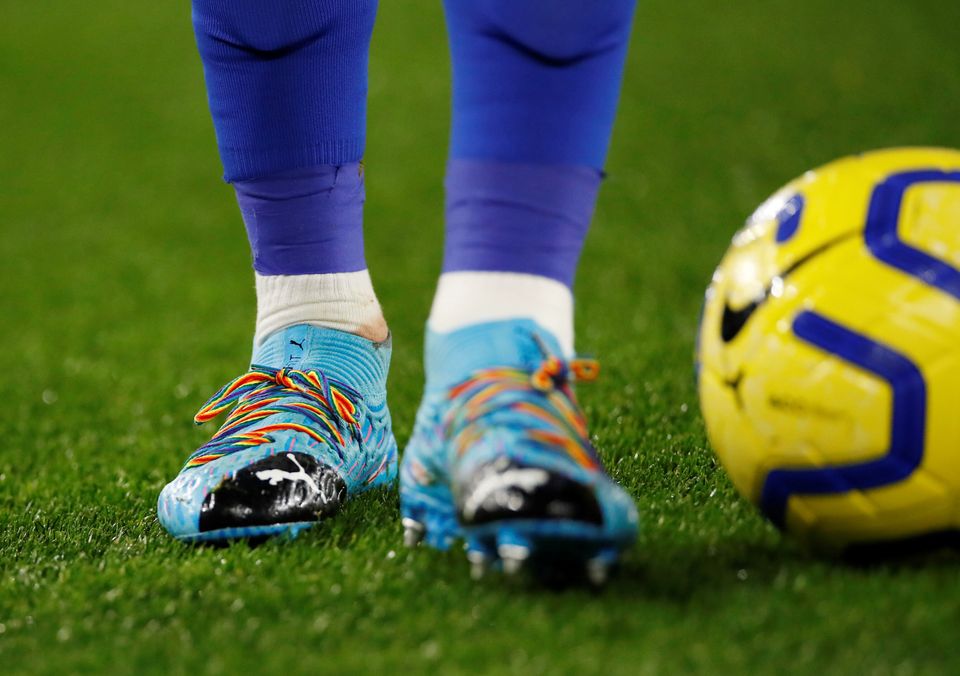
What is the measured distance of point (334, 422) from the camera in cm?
163

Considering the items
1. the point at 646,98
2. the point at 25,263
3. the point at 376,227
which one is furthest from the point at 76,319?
the point at 646,98

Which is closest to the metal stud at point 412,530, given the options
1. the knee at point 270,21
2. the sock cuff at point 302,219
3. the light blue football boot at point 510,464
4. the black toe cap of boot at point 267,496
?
the light blue football boot at point 510,464

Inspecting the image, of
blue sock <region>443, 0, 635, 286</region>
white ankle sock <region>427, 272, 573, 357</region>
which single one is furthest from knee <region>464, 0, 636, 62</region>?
white ankle sock <region>427, 272, 573, 357</region>

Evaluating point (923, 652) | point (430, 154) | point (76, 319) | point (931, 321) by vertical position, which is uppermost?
point (931, 321)

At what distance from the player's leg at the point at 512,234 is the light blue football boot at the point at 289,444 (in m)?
0.21

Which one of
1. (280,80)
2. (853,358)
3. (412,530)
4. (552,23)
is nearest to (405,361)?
(280,80)

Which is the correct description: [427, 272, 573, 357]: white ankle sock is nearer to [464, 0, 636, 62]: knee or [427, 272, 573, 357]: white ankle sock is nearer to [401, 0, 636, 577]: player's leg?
[401, 0, 636, 577]: player's leg

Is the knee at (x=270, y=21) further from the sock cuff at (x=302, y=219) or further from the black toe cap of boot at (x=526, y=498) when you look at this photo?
the black toe cap of boot at (x=526, y=498)

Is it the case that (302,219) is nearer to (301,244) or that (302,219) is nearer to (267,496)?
(301,244)

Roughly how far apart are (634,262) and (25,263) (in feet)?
6.83

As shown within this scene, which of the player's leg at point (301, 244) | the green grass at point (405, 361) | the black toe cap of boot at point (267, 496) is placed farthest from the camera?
the player's leg at point (301, 244)

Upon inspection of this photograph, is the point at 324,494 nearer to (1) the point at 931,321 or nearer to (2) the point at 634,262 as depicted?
(1) the point at 931,321

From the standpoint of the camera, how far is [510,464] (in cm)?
117

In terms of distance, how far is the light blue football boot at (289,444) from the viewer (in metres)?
1.48
